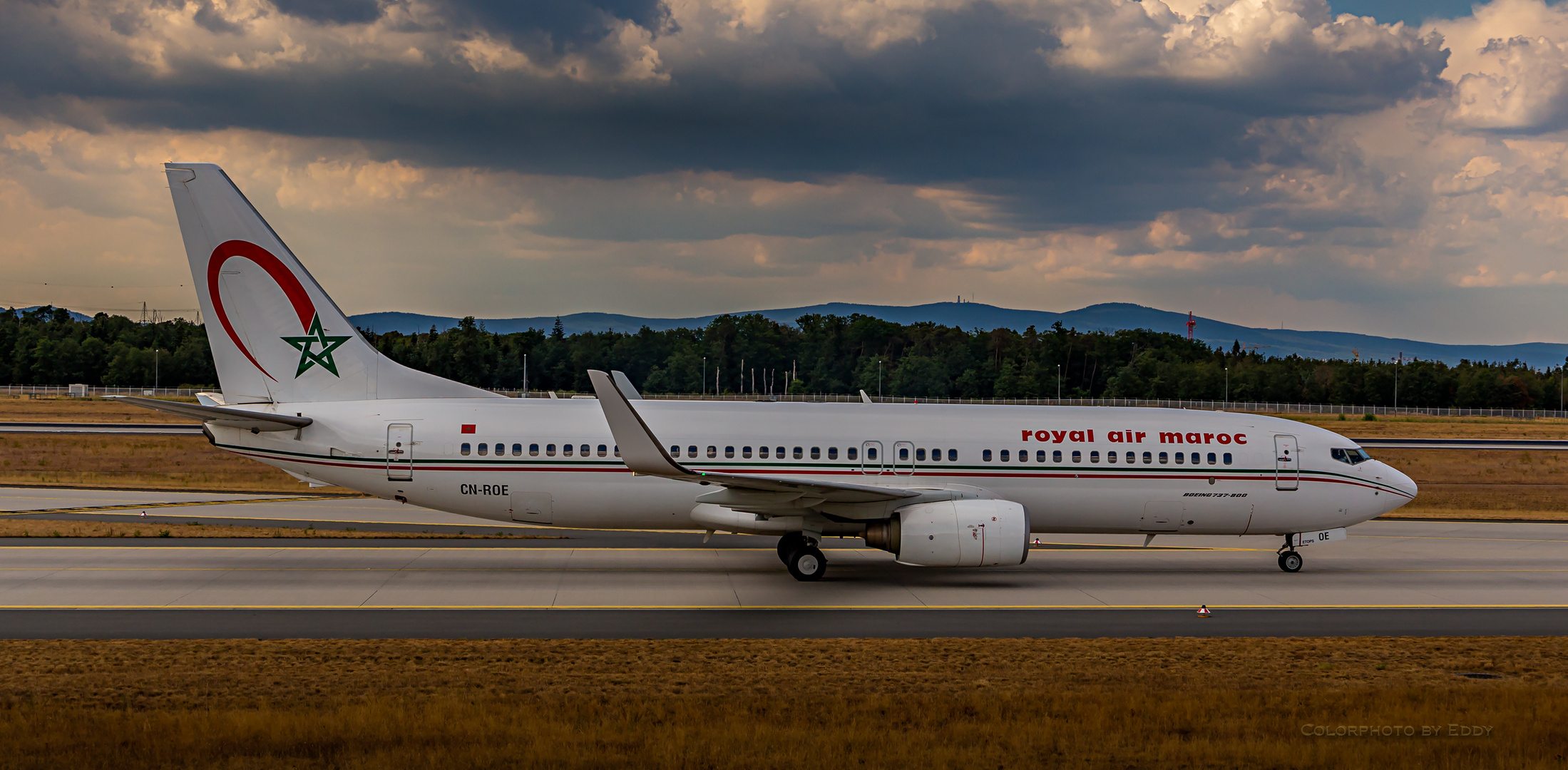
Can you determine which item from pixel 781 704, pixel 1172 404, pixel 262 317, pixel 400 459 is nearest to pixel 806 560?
pixel 400 459

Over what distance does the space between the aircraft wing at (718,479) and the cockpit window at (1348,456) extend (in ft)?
30.0

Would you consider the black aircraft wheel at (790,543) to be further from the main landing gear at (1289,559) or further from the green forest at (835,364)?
the green forest at (835,364)

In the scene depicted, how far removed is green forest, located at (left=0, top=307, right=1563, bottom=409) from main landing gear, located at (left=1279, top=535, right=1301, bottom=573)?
110 metres

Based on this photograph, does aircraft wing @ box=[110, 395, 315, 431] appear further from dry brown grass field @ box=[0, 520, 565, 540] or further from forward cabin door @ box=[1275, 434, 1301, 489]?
forward cabin door @ box=[1275, 434, 1301, 489]

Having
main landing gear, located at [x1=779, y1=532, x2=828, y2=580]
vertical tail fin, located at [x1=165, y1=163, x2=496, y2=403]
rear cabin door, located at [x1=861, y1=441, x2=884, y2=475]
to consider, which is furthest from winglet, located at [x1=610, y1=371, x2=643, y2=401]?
rear cabin door, located at [x1=861, y1=441, x2=884, y2=475]

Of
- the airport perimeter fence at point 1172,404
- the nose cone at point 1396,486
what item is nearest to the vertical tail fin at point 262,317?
the nose cone at point 1396,486

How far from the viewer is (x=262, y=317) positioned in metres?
22.4

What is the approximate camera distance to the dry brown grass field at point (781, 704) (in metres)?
10.0

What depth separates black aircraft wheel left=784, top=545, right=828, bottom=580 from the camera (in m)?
20.6

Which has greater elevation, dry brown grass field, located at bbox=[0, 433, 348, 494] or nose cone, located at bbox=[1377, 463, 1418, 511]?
nose cone, located at bbox=[1377, 463, 1418, 511]

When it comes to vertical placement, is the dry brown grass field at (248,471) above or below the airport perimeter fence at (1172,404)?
below

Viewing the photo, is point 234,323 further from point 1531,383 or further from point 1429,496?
point 1531,383

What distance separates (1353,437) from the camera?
238 ft

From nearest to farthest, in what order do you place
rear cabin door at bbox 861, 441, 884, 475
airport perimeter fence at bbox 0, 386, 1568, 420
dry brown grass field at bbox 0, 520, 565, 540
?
1. rear cabin door at bbox 861, 441, 884, 475
2. dry brown grass field at bbox 0, 520, 565, 540
3. airport perimeter fence at bbox 0, 386, 1568, 420
